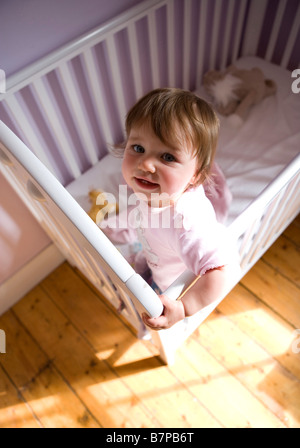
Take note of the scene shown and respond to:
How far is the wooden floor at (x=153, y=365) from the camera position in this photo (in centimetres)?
119

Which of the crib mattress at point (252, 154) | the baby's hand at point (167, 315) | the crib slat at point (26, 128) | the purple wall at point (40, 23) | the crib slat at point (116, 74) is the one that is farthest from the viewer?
the crib mattress at point (252, 154)

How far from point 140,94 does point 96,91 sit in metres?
0.22

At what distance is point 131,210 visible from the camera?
95 centimetres

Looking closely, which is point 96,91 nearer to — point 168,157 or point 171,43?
point 171,43

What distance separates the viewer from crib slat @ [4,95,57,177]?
0.93 meters

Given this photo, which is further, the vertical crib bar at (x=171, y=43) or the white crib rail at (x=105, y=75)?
the vertical crib bar at (x=171, y=43)

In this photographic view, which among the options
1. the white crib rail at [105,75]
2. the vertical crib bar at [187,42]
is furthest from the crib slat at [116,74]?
the vertical crib bar at [187,42]

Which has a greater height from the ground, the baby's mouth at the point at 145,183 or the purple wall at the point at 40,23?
the purple wall at the point at 40,23

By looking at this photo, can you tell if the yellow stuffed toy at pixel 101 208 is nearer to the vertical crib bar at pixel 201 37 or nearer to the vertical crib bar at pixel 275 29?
the vertical crib bar at pixel 201 37

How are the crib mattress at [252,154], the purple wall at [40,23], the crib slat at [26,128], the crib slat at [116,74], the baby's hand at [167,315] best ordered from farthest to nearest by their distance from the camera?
the crib mattress at [252,154] → the crib slat at [116,74] → the crib slat at [26,128] → the purple wall at [40,23] → the baby's hand at [167,315]

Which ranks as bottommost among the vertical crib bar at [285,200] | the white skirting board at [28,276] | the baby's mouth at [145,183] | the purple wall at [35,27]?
the white skirting board at [28,276]

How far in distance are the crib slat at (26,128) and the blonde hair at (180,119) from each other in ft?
1.42

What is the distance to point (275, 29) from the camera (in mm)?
1408
